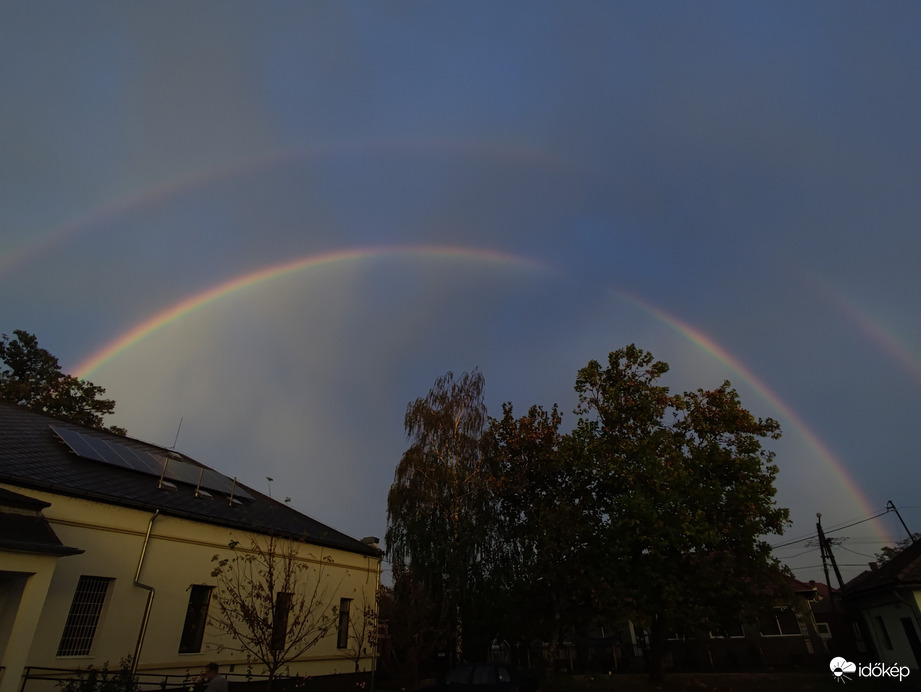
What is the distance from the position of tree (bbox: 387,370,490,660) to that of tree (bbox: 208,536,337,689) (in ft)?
24.5

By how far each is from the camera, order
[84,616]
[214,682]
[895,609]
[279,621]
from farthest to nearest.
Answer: [895,609], [279,621], [84,616], [214,682]

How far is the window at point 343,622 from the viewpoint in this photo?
20.9m

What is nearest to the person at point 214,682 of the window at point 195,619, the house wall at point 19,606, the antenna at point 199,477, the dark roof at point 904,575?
the house wall at point 19,606

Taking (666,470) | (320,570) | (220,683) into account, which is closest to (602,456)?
(666,470)

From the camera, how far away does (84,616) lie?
12.9 m

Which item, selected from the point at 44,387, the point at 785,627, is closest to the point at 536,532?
the point at 785,627

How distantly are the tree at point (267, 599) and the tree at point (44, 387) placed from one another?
22860 millimetres

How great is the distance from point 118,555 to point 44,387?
30.8 metres

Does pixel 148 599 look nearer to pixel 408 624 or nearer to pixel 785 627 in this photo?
pixel 408 624

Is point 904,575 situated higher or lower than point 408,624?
higher

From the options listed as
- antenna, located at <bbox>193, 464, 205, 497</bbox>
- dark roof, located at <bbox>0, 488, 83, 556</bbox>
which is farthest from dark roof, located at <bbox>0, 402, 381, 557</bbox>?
dark roof, located at <bbox>0, 488, 83, 556</bbox>

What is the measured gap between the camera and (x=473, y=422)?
30359 mm

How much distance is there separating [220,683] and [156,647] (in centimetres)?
528

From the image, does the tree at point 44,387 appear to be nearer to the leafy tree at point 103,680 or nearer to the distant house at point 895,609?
the leafy tree at point 103,680
